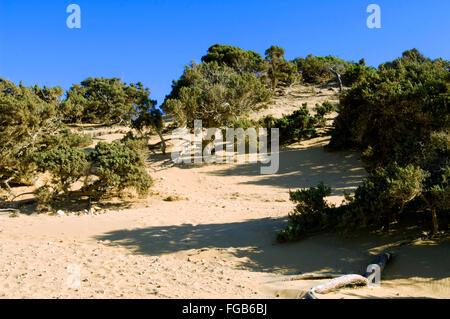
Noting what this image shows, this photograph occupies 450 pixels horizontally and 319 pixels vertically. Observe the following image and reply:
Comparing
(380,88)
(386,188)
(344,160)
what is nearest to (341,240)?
(386,188)

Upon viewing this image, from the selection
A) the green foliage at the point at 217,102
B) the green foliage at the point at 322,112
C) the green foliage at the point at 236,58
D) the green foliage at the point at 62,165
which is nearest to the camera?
the green foliage at the point at 62,165

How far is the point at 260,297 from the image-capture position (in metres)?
4.47

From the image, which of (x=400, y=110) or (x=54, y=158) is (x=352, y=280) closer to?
(x=400, y=110)

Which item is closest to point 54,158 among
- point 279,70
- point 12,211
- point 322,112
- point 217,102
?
point 12,211

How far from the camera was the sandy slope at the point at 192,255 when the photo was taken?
478 cm

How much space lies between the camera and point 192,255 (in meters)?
6.99

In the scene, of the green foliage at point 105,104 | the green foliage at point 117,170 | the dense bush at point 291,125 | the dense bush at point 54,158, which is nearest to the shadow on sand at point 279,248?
the green foliage at point 117,170

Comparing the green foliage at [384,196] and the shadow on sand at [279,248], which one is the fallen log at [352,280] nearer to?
the shadow on sand at [279,248]

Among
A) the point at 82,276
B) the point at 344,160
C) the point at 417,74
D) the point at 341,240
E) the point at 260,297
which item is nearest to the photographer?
the point at 260,297

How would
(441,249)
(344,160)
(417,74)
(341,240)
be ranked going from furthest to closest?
(344,160)
(417,74)
(341,240)
(441,249)

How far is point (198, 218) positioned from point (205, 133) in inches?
499

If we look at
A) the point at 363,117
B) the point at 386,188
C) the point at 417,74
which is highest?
the point at 417,74
